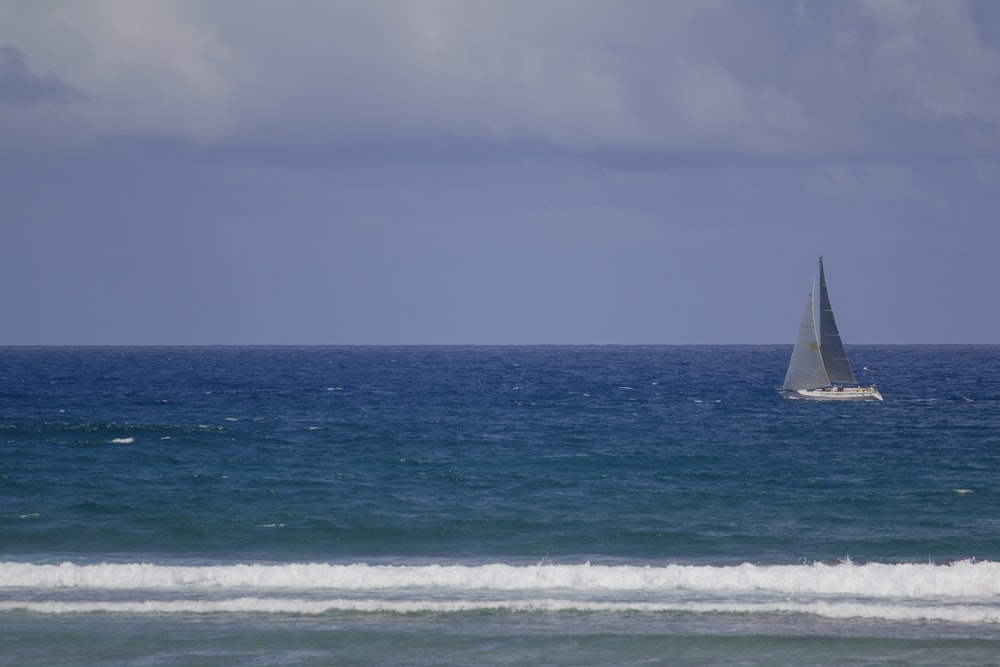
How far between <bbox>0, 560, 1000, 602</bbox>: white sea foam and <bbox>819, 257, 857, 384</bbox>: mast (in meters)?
60.6

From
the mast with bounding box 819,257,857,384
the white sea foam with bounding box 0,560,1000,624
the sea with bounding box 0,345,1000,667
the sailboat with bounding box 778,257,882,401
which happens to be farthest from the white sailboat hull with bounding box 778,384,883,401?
the white sea foam with bounding box 0,560,1000,624

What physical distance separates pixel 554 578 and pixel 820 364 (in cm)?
6505

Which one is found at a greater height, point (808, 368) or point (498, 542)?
point (808, 368)

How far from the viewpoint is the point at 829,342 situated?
3317 inches

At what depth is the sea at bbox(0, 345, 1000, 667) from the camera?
1967cm

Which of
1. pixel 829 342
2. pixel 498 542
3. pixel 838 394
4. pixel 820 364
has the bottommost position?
pixel 498 542

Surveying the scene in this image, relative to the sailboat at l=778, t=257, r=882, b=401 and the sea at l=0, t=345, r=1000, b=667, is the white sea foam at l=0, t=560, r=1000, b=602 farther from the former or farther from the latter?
the sailboat at l=778, t=257, r=882, b=401

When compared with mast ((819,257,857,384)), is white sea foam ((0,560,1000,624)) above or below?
below

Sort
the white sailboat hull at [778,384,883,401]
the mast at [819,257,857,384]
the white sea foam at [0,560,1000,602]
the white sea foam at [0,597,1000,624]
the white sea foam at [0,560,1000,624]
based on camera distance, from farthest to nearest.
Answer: the mast at [819,257,857,384] < the white sailboat hull at [778,384,883,401] < the white sea foam at [0,560,1000,602] < the white sea foam at [0,560,1000,624] < the white sea foam at [0,597,1000,624]

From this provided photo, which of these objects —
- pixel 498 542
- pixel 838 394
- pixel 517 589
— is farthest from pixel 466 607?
pixel 838 394

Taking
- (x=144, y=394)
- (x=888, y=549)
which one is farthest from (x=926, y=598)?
(x=144, y=394)

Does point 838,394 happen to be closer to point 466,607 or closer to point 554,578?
point 554,578

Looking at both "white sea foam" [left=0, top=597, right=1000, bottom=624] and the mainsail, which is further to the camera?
the mainsail

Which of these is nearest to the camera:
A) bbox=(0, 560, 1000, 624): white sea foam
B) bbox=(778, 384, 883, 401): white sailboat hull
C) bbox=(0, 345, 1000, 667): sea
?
bbox=(0, 345, 1000, 667): sea
